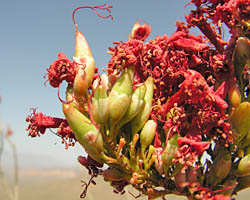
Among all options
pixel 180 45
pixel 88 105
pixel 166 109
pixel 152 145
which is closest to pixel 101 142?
pixel 88 105

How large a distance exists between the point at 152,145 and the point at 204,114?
1.42 feet

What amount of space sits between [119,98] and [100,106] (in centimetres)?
13

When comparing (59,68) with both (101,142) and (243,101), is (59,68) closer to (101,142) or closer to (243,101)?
(101,142)

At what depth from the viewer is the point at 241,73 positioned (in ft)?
7.23

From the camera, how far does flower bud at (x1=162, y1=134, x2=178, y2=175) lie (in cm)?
202

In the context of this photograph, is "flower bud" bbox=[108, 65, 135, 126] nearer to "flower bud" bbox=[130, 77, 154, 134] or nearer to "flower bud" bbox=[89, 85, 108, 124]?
"flower bud" bbox=[89, 85, 108, 124]

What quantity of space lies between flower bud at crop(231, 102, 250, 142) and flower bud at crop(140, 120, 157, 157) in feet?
1.75

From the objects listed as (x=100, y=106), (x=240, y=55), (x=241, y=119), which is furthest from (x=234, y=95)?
(x=100, y=106)

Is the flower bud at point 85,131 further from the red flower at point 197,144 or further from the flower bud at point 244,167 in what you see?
the flower bud at point 244,167

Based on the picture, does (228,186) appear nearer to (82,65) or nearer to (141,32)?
(82,65)

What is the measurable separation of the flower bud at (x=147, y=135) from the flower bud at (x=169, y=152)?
0.12m

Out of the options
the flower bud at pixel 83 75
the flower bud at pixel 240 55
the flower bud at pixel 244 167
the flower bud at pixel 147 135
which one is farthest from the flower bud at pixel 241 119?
the flower bud at pixel 83 75

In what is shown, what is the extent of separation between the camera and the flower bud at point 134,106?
2.09 m

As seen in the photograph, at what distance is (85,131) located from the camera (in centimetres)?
192
